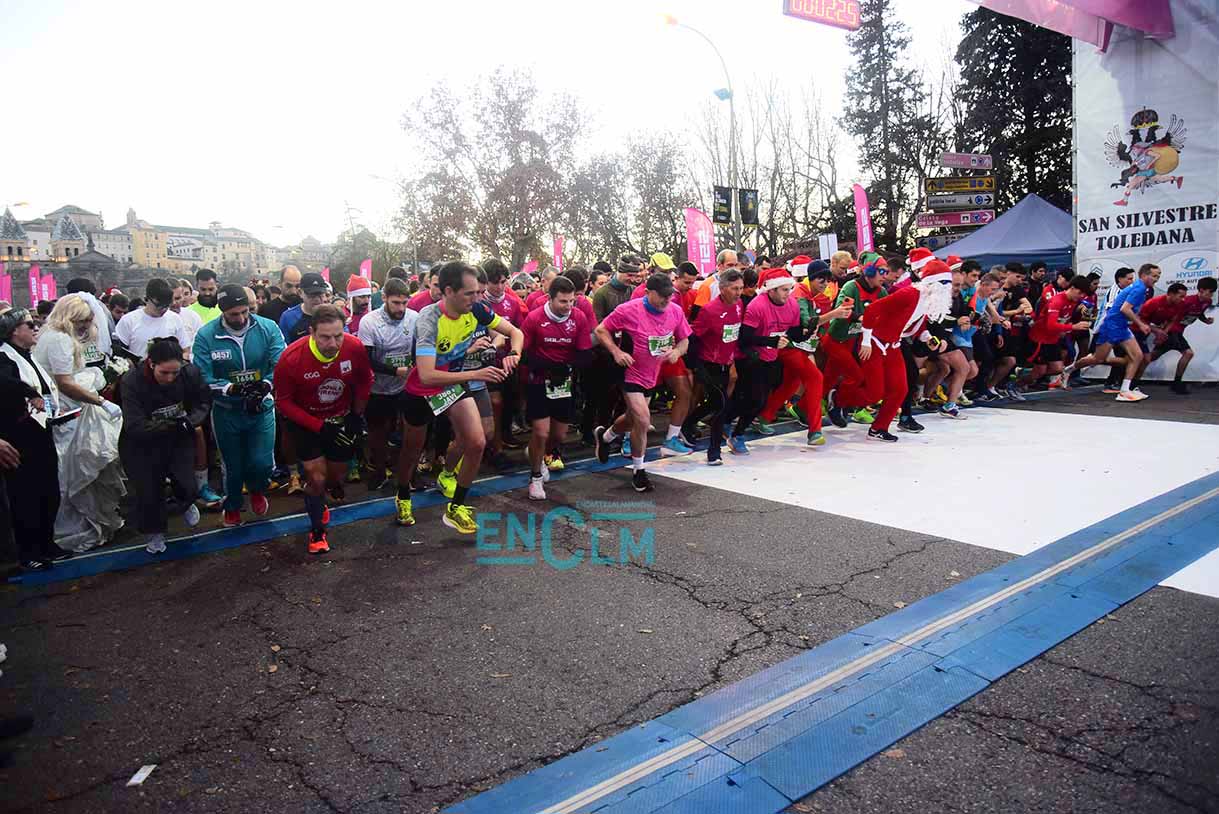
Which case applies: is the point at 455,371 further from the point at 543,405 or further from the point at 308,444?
the point at 543,405

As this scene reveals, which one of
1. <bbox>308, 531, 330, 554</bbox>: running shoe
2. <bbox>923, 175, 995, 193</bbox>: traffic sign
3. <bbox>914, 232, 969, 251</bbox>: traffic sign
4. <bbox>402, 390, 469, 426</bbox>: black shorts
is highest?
<bbox>923, 175, 995, 193</bbox>: traffic sign

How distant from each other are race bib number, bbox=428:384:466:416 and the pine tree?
31.2m

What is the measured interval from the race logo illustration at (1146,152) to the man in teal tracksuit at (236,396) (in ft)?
45.6

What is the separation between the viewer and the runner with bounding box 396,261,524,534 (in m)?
5.46

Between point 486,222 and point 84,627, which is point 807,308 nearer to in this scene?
point 84,627

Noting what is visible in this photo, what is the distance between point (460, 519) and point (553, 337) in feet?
6.53

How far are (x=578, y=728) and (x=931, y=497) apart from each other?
169 inches

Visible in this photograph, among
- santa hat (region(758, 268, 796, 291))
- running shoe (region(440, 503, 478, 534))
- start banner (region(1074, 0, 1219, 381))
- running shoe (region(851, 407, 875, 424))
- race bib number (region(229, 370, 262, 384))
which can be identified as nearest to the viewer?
running shoe (region(440, 503, 478, 534))

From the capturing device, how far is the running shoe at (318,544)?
534 cm

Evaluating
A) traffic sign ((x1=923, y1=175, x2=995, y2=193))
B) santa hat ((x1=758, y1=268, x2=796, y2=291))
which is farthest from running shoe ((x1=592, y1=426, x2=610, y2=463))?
traffic sign ((x1=923, y1=175, x2=995, y2=193))

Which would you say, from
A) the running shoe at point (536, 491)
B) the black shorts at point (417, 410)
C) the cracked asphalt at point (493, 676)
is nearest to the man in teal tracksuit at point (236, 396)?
the cracked asphalt at point (493, 676)

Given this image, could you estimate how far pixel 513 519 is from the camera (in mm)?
6070

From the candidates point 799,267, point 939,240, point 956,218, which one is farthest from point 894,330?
point 939,240

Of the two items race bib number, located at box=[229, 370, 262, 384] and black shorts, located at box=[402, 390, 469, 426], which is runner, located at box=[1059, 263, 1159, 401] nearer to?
black shorts, located at box=[402, 390, 469, 426]
